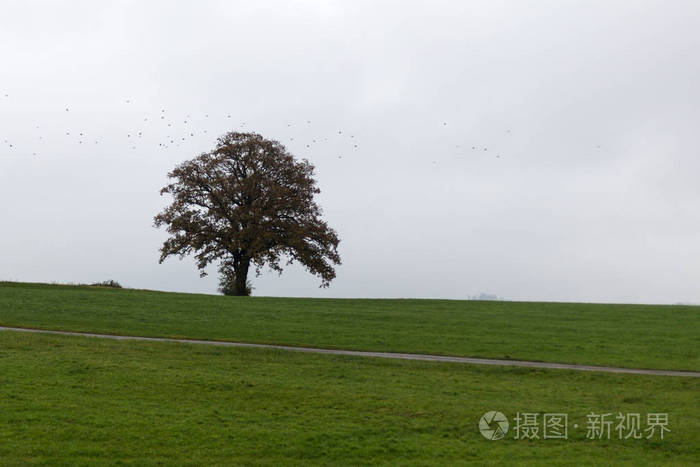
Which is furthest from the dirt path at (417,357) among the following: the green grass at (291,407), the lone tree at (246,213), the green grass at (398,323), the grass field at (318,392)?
the lone tree at (246,213)

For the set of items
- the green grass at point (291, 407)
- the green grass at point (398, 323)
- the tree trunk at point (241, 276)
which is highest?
the tree trunk at point (241, 276)

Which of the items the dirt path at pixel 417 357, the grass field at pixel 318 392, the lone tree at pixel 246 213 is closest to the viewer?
the grass field at pixel 318 392

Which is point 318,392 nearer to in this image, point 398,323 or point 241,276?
point 398,323

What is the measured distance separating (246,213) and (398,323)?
20593mm

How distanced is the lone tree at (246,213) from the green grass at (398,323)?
310 inches

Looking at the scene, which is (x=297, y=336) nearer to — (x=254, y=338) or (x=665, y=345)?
(x=254, y=338)

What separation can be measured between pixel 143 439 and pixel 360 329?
17703 millimetres

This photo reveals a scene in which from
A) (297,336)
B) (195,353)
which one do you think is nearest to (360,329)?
(297,336)

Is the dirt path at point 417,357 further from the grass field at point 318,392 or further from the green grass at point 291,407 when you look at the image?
the green grass at point 291,407

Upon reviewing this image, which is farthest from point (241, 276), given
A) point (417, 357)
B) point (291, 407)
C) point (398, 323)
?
point (291, 407)

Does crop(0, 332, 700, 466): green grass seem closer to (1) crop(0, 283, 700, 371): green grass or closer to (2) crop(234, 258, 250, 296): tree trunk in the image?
(1) crop(0, 283, 700, 371): green grass

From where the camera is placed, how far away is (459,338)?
2912 centimetres

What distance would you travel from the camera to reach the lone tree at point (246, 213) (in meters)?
50.6

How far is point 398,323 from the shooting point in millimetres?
33781
